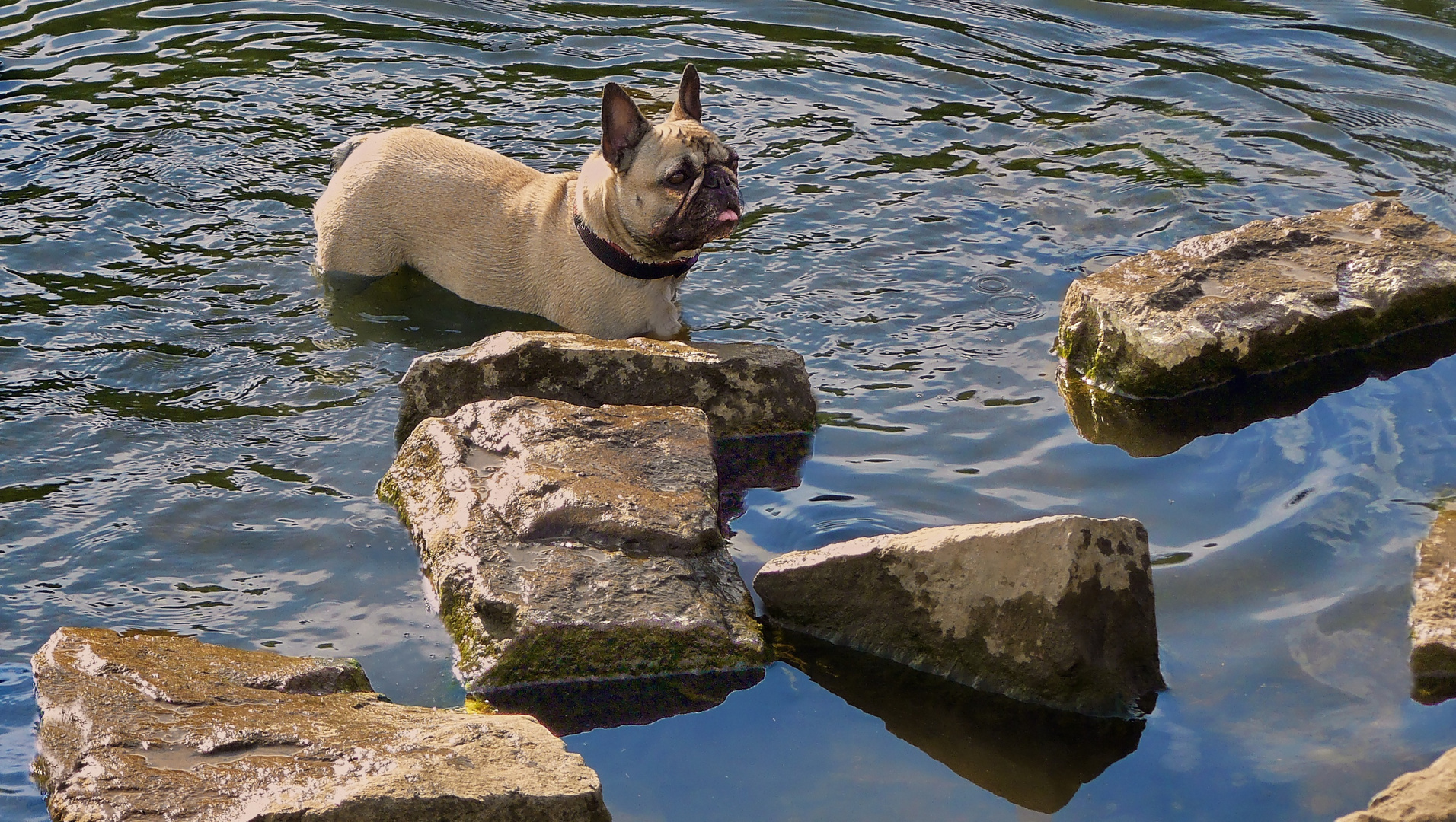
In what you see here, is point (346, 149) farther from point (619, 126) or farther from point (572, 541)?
point (572, 541)

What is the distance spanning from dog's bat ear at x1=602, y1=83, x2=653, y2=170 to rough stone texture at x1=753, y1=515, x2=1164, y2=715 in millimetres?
2747

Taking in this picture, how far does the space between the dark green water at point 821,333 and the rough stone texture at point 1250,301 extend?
371mm

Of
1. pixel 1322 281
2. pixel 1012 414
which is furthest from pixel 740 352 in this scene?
pixel 1322 281

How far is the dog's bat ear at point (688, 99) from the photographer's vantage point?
276 inches

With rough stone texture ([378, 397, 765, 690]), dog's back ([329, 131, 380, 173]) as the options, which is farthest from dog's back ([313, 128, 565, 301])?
rough stone texture ([378, 397, 765, 690])

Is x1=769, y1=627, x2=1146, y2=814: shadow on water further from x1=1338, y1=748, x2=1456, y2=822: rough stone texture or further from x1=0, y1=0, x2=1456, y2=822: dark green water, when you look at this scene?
x1=1338, y1=748, x2=1456, y2=822: rough stone texture

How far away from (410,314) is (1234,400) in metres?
4.35

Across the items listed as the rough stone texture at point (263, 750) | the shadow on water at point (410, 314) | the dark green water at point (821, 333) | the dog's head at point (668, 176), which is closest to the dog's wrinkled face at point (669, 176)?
the dog's head at point (668, 176)

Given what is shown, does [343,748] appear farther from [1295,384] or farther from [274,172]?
[274,172]

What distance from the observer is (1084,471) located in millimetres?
6125

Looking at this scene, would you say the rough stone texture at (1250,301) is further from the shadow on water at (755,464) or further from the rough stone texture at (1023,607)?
the rough stone texture at (1023,607)

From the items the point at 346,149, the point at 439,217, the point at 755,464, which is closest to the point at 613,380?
the point at 755,464

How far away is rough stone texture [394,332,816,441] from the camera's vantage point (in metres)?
6.29

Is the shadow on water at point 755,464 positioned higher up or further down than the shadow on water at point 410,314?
further down
